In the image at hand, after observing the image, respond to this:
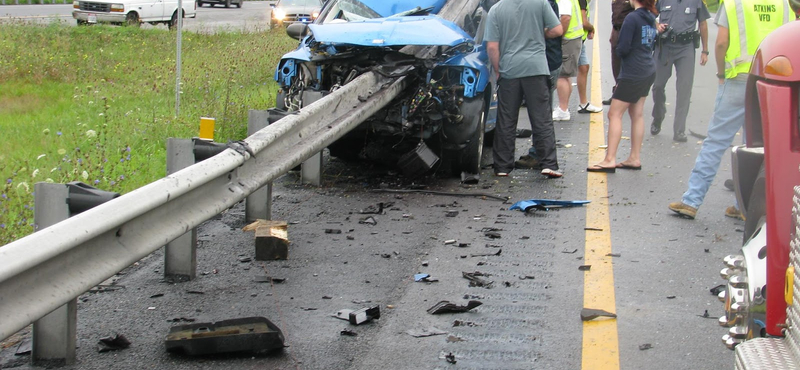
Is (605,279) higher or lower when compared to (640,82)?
lower

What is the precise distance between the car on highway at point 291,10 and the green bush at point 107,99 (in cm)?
301

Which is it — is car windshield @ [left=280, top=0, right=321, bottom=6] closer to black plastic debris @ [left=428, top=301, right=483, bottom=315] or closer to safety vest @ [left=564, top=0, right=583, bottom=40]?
safety vest @ [left=564, top=0, right=583, bottom=40]

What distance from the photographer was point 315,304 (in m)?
4.80

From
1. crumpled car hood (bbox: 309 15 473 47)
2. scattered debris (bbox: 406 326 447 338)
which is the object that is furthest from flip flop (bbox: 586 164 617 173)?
scattered debris (bbox: 406 326 447 338)

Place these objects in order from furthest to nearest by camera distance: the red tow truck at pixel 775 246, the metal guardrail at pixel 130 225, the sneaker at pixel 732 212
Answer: the sneaker at pixel 732 212 → the metal guardrail at pixel 130 225 → the red tow truck at pixel 775 246

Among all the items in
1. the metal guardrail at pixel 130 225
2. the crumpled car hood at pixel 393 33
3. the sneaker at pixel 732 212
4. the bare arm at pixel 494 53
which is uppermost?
the crumpled car hood at pixel 393 33

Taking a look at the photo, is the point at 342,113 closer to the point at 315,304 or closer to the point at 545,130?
the point at 315,304

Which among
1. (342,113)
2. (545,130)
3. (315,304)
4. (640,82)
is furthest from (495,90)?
(315,304)

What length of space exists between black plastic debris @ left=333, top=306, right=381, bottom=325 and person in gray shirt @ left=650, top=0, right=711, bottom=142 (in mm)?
6813

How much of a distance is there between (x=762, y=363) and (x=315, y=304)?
2652mm

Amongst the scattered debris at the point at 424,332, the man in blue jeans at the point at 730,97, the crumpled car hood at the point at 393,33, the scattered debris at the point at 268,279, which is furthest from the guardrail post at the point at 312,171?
the scattered debris at the point at 424,332

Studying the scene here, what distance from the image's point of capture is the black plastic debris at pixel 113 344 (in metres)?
4.06

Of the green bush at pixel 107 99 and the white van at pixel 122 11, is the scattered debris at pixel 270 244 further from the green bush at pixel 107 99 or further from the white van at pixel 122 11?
the white van at pixel 122 11

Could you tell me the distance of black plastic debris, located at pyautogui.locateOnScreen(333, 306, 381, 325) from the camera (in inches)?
177
